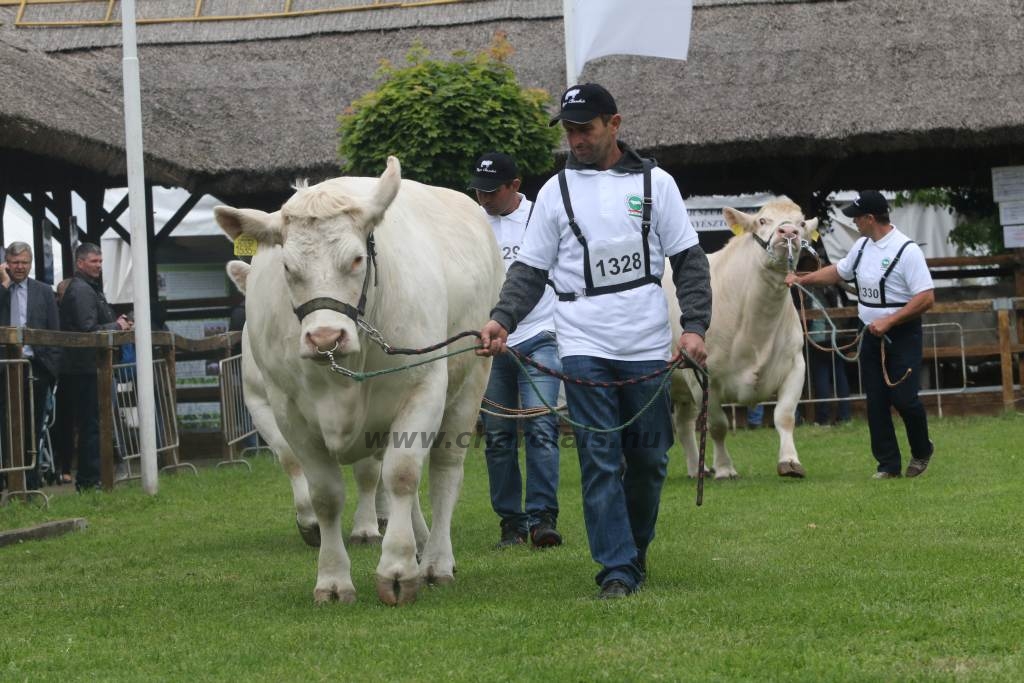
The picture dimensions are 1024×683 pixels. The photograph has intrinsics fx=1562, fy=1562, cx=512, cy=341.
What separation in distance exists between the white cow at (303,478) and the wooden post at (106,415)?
3678 millimetres

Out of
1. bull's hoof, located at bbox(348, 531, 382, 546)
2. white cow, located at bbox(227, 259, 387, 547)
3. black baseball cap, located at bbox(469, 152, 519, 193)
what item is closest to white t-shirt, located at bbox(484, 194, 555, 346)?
black baseball cap, located at bbox(469, 152, 519, 193)

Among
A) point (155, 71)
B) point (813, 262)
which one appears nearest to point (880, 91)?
point (813, 262)

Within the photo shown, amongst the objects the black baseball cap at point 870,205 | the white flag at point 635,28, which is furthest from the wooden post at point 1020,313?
the black baseball cap at point 870,205

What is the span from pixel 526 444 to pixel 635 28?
6.55 m

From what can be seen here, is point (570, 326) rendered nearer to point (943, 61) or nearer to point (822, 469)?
point (822, 469)

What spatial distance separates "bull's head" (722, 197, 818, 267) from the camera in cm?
1168

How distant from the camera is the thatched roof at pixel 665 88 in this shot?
1844 centimetres

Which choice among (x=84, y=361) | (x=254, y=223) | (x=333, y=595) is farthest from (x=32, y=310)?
(x=254, y=223)

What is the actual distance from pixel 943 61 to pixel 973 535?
13322 mm

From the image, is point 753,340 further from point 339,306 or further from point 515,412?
point 339,306

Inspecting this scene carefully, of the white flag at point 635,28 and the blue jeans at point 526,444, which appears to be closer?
the blue jeans at point 526,444

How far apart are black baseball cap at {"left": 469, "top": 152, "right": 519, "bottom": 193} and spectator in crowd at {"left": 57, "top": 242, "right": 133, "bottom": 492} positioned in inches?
224

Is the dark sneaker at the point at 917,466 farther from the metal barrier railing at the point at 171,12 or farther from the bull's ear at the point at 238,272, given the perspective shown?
the metal barrier railing at the point at 171,12

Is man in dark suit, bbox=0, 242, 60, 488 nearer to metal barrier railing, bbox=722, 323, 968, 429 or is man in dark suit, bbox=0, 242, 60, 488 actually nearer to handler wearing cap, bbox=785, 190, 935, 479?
handler wearing cap, bbox=785, 190, 935, 479
